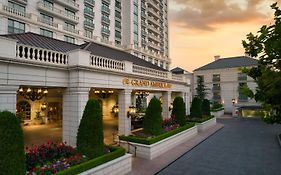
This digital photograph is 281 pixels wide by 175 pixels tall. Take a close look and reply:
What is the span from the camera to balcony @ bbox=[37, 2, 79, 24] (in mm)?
34969

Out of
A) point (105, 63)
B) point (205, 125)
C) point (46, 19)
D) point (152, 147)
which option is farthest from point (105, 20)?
point (152, 147)

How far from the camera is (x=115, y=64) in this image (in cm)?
1778

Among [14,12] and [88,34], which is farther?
[88,34]

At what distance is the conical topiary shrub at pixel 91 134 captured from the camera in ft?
Result: 38.1

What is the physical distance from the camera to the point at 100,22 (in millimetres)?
47469

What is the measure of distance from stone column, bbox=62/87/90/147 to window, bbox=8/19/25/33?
2308 centimetres

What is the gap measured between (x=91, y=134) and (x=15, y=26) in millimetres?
Result: 28410

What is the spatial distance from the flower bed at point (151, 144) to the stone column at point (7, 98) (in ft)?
27.2

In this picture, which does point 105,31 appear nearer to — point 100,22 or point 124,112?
point 100,22

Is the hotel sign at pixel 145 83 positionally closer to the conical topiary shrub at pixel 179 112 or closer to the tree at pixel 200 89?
the conical topiary shrub at pixel 179 112

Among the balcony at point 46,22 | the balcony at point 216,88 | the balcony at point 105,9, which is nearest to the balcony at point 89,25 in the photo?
the balcony at point 105,9

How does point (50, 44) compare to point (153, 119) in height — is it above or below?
above

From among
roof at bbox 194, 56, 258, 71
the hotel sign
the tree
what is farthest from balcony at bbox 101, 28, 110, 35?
the hotel sign

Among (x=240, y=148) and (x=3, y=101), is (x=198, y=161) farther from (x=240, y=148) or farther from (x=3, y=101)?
(x=3, y=101)
